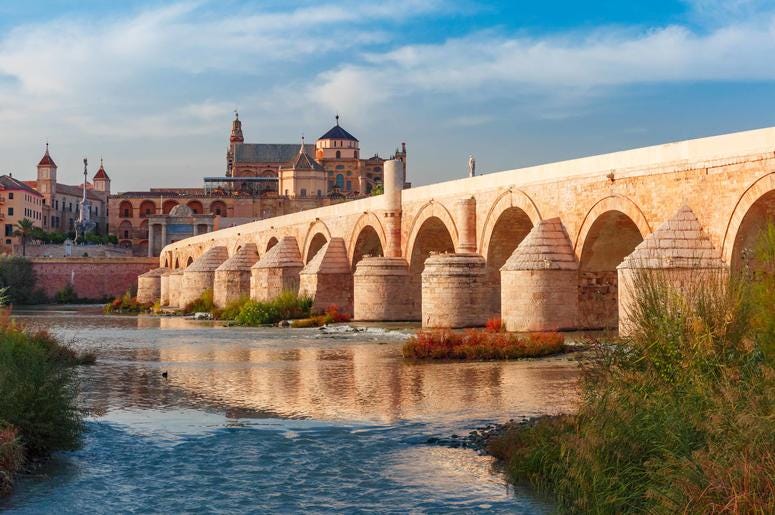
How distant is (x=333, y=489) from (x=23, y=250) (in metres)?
A: 79.4

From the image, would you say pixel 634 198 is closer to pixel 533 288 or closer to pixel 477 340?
pixel 533 288

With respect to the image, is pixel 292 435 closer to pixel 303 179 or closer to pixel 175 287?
pixel 175 287

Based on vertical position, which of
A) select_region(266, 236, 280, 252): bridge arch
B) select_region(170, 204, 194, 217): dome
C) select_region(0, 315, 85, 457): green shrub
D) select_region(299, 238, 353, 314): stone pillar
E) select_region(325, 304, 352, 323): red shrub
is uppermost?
select_region(170, 204, 194, 217): dome

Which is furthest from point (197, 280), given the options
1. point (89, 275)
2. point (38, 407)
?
point (38, 407)

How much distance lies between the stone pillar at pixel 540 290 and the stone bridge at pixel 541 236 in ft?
0.08

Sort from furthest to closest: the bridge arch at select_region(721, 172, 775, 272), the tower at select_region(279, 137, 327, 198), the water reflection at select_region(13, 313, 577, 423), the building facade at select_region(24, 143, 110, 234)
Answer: the building facade at select_region(24, 143, 110, 234)
the tower at select_region(279, 137, 327, 198)
the bridge arch at select_region(721, 172, 775, 272)
the water reflection at select_region(13, 313, 577, 423)

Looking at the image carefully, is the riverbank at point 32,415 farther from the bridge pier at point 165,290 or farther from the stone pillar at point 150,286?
the stone pillar at point 150,286

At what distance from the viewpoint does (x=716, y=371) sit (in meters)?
8.13

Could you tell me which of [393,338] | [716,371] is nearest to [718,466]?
[716,371]

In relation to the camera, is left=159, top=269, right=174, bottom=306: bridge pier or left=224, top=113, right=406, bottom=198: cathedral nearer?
left=159, top=269, right=174, bottom=306: bridge pier

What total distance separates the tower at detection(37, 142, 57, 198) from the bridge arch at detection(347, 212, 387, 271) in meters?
79.5

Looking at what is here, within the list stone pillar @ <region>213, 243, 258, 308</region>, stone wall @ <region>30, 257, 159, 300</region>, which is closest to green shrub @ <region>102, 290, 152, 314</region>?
stone pillar @ <region>213, 243, 258, 308</region>

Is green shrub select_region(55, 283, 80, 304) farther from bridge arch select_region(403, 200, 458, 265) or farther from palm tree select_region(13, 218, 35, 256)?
bridge arch select_region(403, 200, 458, 265)

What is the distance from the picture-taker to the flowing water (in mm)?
7266
